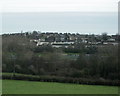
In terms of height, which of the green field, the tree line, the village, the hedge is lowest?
the green field

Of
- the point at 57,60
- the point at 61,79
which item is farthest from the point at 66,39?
the point at 61,79

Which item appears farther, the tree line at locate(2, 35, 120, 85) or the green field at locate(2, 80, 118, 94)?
the tree line at locate(2, 35, 120, 85)

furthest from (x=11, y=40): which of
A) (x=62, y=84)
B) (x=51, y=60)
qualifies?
(x=62, y=84)

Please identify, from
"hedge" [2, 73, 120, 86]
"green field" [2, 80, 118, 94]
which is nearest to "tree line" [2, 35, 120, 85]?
"hedge" [2, 73, 120, 86]

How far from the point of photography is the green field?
7.60 m

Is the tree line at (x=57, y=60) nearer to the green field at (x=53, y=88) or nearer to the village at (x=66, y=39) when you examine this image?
the village at (x=66, y=39)

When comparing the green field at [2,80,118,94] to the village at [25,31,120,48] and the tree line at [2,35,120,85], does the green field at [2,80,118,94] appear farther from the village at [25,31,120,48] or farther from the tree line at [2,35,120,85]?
the village at [25,31,120,48]

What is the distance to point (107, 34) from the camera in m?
7.67

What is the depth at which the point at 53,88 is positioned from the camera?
8234 mm

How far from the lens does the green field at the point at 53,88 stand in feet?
24.9

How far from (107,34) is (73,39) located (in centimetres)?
113

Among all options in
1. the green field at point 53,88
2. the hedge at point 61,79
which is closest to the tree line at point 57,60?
the hedge at point 61,79

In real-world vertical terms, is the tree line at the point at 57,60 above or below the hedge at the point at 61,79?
above

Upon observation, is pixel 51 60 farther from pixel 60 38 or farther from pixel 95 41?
pixel 95 41
